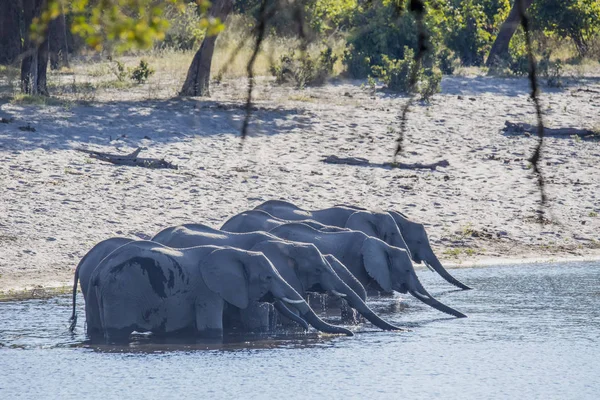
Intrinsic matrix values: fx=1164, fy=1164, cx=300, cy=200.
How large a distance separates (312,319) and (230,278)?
3.10ft

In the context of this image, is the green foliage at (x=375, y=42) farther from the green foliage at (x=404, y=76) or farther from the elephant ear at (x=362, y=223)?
the elephant ear at (x=362, y=223)

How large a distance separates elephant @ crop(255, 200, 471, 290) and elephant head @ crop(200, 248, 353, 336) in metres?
3.00

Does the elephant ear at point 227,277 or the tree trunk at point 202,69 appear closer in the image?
the elephant ear at point 227,277

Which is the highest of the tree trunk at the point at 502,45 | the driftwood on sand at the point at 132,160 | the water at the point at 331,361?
the tree trunk at the point at 502,45

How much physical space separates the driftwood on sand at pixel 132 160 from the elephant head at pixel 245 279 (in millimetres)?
6612

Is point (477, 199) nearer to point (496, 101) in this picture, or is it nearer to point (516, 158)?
point (516, 158)

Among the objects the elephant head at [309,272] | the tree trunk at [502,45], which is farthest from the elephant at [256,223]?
the tree trunk at [502,45]

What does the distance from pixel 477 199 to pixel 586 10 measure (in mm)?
15033

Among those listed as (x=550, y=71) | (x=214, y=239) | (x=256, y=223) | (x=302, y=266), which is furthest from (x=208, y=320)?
(x=550, y=71)

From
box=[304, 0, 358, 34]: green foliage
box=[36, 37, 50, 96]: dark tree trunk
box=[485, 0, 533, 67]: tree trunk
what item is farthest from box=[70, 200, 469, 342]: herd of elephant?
box=[485, 0, 533, 67]: tree trunk

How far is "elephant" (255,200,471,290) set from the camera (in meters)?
13.5

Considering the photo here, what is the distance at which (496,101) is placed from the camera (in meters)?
23.1

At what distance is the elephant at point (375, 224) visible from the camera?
13.5m

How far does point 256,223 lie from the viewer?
1264 centimetres
